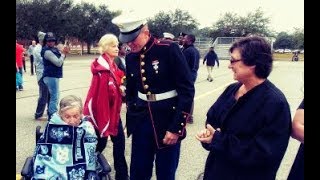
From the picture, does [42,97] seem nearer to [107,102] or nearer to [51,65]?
[51,65]

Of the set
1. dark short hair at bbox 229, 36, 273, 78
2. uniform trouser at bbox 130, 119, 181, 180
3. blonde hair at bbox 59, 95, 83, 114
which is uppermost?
dark short hair at bbox 229, 36, 273, 78

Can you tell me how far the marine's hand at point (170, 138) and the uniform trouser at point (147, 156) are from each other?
11 cm

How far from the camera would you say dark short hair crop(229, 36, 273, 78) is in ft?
7.33

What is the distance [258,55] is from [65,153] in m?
1.97

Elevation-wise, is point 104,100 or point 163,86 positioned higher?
point 163,86

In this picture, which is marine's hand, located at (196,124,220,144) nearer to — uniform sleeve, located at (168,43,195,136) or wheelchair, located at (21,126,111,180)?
uniform sleeve, located at (168,43,195,136)

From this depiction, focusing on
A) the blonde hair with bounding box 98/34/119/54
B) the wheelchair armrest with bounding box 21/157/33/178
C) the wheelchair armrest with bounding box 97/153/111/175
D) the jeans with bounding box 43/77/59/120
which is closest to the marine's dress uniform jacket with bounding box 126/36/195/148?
the wheelchair armrest with bounding box 97/153/111/175

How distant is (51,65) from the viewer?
7.02m

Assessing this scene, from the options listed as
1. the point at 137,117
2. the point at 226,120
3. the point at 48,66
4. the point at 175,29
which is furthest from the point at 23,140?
the point at 175,29

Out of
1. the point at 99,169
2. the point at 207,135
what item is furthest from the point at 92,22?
the point at 207,135

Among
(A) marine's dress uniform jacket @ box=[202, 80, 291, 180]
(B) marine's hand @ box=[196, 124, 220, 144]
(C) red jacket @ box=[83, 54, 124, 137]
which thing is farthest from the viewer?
(C) red jacket @ box=[83, 54, 124, 137]

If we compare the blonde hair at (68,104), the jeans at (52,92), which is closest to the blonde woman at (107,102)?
the blonde hair at (68,104)

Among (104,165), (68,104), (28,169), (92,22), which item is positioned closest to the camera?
(28,169)
